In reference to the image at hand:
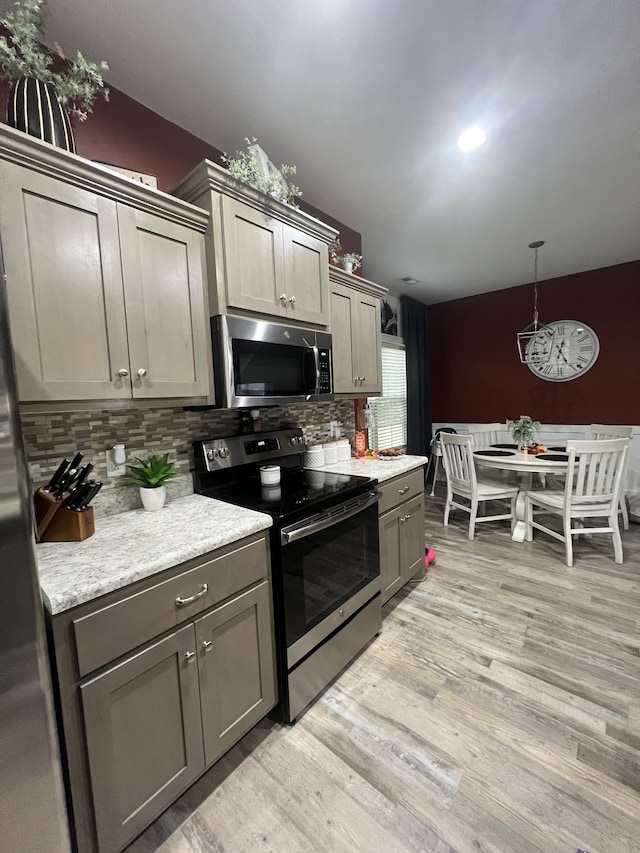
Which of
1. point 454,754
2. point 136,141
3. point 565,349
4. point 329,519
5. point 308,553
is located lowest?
point 454,754

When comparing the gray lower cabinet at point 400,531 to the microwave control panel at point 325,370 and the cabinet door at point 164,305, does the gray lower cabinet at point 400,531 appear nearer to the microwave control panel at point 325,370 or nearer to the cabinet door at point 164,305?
the microwave control panel at point 325,370

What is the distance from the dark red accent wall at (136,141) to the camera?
1473 mm

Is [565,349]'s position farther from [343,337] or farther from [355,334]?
[343,337]

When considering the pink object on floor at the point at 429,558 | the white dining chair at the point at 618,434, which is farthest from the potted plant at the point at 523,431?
the pink object on floor at the point at 429,558

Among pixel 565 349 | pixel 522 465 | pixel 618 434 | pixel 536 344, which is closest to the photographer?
pixel 522 465

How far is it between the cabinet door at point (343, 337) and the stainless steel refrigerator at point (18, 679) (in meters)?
1.85

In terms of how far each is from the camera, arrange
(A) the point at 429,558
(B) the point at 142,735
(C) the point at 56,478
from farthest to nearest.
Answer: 1. (A) the point at 429,558
2. (C) the point at 56,478
3. (B) the point at 142,735

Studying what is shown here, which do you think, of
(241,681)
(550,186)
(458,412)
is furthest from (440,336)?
(241,681)

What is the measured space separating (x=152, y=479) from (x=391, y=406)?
11.8 feet

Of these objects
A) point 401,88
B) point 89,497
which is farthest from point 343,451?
point 401,88

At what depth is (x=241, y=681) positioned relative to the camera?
1230 mm

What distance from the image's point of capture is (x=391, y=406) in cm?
459

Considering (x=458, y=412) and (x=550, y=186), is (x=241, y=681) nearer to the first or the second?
(x=550, y=186)

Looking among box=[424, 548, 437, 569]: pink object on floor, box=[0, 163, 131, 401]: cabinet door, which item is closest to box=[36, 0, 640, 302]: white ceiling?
box=[0, 163, 131, 401]: cabinet door
